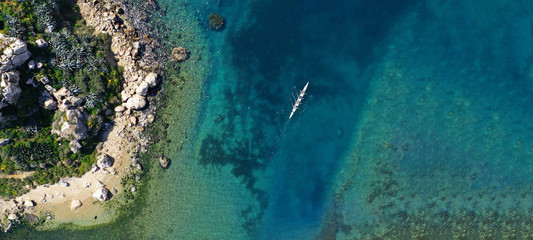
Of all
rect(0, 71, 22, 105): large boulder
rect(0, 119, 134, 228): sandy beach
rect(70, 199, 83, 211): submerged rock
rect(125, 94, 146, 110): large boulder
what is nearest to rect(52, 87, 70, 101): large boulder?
rect(0, 71, 22, 105): large boulder

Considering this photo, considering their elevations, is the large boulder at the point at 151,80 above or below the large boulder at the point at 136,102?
above

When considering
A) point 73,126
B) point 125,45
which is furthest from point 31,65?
point 125,45

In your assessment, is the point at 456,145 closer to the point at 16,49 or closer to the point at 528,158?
the point at 528,158

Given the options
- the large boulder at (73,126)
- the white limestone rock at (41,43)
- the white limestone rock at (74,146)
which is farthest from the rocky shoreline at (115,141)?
the white limestone rock at (41,43)

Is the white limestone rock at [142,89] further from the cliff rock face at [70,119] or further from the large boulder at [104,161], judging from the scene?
the large boulder at [104,161]

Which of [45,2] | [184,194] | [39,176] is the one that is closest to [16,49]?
[45,2]

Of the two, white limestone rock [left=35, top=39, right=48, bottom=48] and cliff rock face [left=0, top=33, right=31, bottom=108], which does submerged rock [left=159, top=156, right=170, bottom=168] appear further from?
white limestone rock [left=35, top=39, right=48, bottom=48]

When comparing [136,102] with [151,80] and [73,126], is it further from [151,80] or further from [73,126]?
[73,126]
